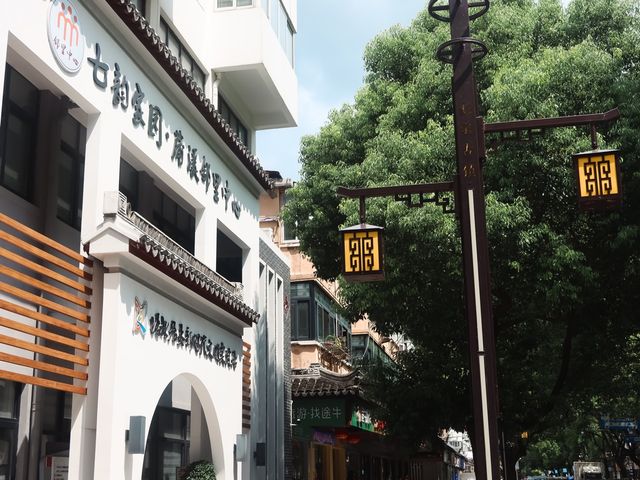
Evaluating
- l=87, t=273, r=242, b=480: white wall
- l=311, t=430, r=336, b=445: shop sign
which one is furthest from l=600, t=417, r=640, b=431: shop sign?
l=87, t=273, r=242, b=480: white wall

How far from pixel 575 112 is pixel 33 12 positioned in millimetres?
11237

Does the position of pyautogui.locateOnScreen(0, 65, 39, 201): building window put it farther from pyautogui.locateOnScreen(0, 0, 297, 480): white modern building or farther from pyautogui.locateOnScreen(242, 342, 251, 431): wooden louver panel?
pyautogui.locateOnScreen(242, 342, 251, 431): wooden louver panel

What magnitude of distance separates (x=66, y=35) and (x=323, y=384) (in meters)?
17.7

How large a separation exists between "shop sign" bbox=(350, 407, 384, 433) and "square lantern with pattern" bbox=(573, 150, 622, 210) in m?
16.1

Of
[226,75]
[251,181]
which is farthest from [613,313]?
[226,75]

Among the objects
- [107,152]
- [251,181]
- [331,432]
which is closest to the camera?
[107,152]

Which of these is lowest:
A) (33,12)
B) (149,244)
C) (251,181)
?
(149,244)

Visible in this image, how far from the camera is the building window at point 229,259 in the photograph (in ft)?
60.6

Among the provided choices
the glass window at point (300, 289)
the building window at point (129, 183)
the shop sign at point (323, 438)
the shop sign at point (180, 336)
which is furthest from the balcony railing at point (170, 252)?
the glass window at point (300, 289)

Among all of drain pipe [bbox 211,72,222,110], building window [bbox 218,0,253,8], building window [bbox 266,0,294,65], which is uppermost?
building window [bbox 266,0,294,65]

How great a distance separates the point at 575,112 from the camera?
16.3m

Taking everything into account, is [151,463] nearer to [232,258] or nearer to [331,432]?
[232,258]

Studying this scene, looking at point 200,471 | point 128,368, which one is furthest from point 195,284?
point 200,471

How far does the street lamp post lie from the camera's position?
7914 mm
